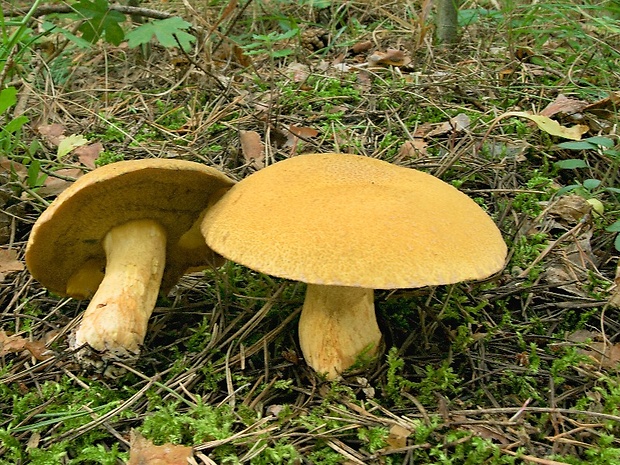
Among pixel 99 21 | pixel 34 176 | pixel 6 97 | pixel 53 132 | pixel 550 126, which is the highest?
pixel 6 97

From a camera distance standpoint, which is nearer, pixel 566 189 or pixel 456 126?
pixel 566 189

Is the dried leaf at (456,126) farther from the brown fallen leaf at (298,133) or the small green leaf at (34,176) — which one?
the small green leaf at (34,176)

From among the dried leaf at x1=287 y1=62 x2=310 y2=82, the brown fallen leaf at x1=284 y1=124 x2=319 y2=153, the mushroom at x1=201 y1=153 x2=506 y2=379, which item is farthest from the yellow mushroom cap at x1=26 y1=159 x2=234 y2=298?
the dried leaf at x1=287 y1=62 x2=310 y2=82

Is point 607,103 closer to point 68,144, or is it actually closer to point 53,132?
point 68,144

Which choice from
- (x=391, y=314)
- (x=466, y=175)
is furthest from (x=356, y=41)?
(x=391, y=314)

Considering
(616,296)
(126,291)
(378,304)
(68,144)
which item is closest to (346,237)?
(378,304)

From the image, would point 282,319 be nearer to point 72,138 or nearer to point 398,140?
point 398,140

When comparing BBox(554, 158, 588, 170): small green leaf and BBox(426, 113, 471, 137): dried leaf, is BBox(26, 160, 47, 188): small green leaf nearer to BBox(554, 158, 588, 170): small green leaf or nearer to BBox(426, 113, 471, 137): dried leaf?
BBox(426, 113, 471, 137): dried leaf
